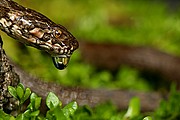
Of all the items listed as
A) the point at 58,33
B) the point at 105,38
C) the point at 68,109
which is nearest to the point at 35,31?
the point at 58,33

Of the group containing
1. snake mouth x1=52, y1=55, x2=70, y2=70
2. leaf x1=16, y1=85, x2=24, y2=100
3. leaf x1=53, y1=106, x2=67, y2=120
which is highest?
snake mouth x1=52, y1=55, x2=70, y2=70

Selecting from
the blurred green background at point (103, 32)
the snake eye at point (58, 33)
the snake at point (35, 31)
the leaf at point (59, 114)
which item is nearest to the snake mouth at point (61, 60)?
the snake at point (35, 31)

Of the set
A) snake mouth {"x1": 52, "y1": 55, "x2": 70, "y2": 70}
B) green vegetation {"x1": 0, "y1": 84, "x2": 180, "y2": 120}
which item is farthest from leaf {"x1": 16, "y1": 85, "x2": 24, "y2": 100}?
snake mouth {"x1": 52, "y1": 55, "x2": 70, "y2": 70}

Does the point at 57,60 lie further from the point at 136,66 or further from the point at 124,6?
the point at 124,6

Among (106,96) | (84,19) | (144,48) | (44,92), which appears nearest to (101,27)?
(84,19)

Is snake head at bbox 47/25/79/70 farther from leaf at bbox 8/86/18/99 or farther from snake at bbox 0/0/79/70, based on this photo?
leaf at bbox 8/86/18/99
